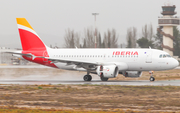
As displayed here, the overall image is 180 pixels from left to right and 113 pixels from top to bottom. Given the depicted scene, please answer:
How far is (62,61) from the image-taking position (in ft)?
125

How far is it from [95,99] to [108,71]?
13.8 meters

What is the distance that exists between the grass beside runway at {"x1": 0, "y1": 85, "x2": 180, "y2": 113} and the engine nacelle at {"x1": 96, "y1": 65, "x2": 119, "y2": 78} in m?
8.30

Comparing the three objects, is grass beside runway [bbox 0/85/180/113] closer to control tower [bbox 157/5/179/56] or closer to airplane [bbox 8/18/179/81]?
airplane [bbox 8/18/179/81]

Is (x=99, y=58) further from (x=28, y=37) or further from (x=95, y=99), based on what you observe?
(x=95, y=99)

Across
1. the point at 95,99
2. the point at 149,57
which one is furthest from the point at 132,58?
the point at 95,99

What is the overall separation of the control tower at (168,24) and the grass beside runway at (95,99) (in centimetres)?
8254

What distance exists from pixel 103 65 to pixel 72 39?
9568 cm

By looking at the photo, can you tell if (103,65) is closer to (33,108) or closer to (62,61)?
(62,61)

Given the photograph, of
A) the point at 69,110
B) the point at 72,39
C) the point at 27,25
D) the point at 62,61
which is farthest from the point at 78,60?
the point at 72,39

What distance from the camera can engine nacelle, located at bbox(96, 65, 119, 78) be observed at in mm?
35938

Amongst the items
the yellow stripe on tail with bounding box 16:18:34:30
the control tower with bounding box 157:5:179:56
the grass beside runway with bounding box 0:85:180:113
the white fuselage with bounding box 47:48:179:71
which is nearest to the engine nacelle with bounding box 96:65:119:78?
the white fuselage with bounding box 47:48:179:71

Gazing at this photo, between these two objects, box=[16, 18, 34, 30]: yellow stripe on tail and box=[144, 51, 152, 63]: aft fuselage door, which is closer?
box=[144, 51, 152, 63]: aft fuselage door

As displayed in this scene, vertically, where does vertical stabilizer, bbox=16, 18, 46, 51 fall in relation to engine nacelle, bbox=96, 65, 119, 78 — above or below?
above

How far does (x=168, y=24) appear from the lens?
109000 millimetres
